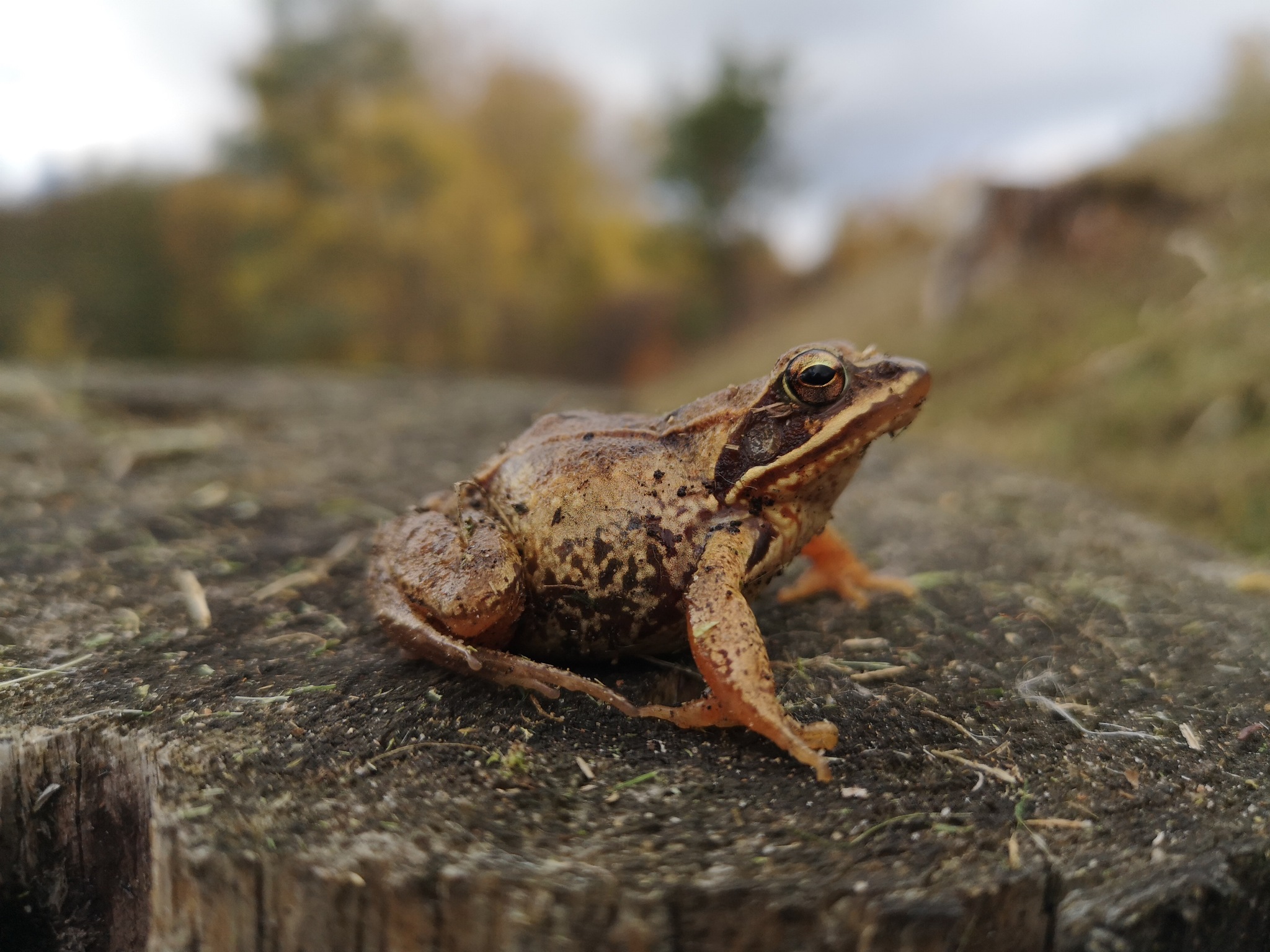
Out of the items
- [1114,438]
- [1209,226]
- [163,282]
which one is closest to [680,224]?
[163,282]

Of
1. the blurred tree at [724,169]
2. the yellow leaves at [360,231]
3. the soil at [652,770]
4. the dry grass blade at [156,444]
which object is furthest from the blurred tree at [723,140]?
the soil at [652,770]

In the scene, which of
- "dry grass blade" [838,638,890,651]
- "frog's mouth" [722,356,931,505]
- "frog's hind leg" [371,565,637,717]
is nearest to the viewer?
"frog's hind leg" [371,565,637,717]

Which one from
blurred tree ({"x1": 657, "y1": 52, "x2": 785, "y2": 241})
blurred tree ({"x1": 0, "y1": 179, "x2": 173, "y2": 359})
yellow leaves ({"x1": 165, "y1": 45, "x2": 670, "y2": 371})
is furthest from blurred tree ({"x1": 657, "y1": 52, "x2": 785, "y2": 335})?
blurred tree ({"x1": 0, "y1": 179, "x2": 173, "y2": 359})

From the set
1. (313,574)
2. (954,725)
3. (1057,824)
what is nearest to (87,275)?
(313,574)

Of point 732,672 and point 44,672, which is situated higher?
point 44,672

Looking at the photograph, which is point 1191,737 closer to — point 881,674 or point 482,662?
point 881,674

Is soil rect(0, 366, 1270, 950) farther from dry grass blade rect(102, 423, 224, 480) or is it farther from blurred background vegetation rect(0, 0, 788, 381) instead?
blurred background vegetation rect(0, 0, 788, 381)

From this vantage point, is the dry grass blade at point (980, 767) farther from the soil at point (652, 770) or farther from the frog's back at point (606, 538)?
the frog's back at point (606, 538)
